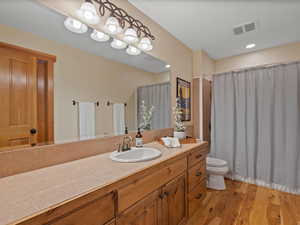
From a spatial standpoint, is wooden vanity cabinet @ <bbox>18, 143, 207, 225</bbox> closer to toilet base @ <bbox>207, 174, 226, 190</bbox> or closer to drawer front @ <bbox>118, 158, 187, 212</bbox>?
drawer front @ <bbox>118, 158, 187, 212</bbox>

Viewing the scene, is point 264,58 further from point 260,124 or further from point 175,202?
point 175,202

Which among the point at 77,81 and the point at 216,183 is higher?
the point at 77,81

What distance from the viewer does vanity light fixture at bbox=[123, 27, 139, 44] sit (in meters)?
1.55

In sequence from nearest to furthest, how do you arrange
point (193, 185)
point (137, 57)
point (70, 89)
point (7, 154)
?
point (7, 154) < point (70, 89) < point (193, 185) < point (137, 57)

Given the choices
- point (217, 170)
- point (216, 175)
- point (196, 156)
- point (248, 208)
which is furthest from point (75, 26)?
point (248, 208)

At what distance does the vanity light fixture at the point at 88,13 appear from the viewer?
3.97ft

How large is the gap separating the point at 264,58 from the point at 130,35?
8.67ft

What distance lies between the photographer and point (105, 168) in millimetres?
1017

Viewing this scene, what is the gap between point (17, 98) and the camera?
3.16 ft

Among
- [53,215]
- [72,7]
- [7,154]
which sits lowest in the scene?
[53,215]

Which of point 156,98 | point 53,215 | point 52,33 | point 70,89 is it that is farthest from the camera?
point 156,98

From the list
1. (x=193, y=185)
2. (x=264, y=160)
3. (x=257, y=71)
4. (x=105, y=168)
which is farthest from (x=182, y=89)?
(x=105, y=168)

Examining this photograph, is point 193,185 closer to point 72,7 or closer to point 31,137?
point 31,137

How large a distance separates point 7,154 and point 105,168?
57 cm
